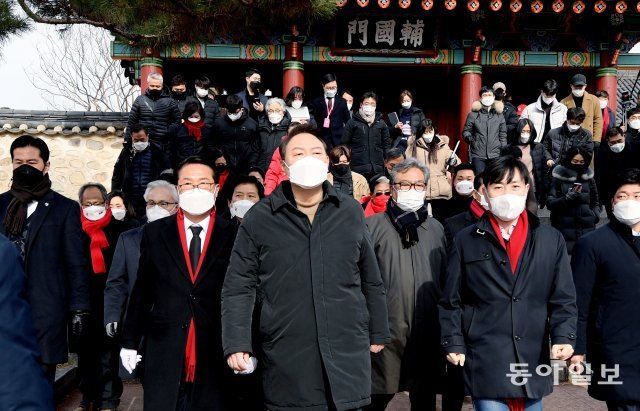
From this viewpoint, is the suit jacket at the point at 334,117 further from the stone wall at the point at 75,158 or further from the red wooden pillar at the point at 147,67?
the stone wall at the point at 75,158

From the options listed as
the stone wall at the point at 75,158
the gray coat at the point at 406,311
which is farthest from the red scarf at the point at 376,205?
the stone wall at the point at 75,158

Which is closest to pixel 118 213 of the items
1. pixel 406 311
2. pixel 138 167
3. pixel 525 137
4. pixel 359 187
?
pixel 138 167

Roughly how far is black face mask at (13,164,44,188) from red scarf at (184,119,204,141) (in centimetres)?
365

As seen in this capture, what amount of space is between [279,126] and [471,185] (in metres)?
2.69

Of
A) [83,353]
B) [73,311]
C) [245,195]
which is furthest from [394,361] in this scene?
[83,353]

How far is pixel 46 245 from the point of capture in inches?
156

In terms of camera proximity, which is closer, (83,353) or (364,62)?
(83,353)

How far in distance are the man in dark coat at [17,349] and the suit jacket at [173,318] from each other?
1.53 m

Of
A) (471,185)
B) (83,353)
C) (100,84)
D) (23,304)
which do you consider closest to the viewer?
(23,304)

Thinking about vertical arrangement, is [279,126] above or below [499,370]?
above

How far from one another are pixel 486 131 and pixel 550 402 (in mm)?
4499

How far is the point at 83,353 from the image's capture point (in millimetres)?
4797

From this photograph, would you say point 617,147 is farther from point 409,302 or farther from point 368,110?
point 409,302

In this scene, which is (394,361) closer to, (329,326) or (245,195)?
(329,326)
